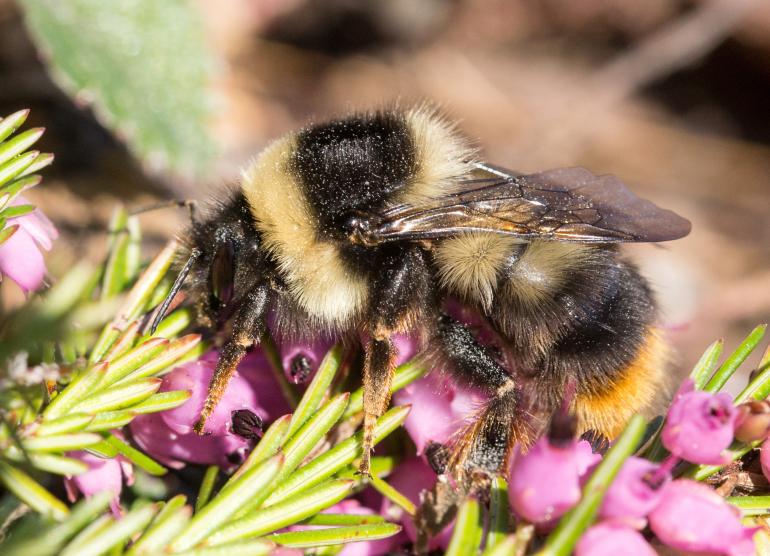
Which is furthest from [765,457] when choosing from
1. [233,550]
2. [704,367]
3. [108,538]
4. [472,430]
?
[108,538]

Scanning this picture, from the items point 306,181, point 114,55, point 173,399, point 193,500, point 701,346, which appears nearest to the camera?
point 173,399

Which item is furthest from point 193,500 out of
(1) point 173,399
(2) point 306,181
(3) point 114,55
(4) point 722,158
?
(4) point 722,158

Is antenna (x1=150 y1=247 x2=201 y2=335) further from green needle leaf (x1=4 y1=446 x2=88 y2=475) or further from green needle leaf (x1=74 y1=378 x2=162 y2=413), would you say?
green needle leaf (x1=4 y1=446 x2=88 y2=475)

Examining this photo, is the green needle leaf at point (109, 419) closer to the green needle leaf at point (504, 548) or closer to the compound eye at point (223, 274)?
the compound eye at point (223, 274)

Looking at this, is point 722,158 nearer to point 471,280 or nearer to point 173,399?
point 471,280

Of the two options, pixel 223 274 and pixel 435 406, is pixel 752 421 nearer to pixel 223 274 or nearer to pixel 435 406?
pixel 435 406

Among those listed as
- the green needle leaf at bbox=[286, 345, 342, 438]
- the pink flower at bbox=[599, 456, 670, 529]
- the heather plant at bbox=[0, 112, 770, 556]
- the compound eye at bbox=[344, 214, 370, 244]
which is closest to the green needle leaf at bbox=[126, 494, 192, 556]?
the heather plant at bbox=[0, 112, 770, 556]
